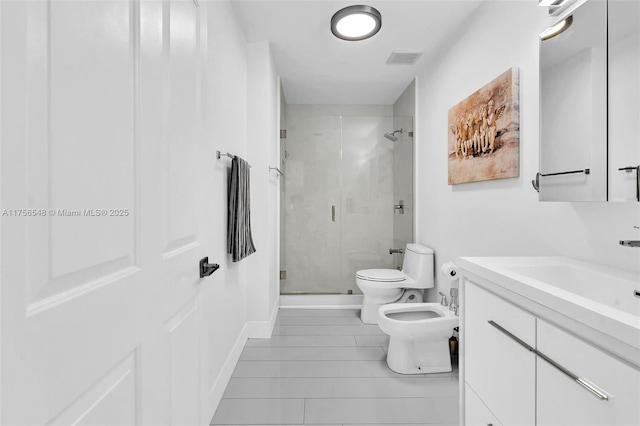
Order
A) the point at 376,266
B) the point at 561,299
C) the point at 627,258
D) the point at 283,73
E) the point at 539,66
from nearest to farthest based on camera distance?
the point at 561,299
the point at 627,258
the point at 539,66
the point at 283,73
the point at 376,266

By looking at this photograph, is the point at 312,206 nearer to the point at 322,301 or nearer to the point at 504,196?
the point at 322,301

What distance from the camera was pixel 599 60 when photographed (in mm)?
1197

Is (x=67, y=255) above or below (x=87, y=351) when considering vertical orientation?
above

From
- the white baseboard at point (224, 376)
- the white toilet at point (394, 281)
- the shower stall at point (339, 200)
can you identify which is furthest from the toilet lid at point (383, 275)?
the white baseboard at point (224, 376)

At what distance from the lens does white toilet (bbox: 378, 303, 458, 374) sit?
2.09 m

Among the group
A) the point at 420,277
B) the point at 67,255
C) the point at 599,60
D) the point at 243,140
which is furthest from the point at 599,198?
the point at 243,140

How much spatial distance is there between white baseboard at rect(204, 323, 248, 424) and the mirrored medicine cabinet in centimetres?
189

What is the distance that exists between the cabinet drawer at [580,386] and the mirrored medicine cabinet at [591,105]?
64 centimetres

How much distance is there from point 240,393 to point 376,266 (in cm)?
206

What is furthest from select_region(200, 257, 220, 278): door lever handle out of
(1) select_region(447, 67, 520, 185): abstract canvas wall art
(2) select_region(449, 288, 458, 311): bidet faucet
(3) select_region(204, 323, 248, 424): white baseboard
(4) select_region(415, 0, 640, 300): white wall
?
(2) select_region(449, 288, 458, 311): bidet faucet

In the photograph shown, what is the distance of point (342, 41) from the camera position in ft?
8.56

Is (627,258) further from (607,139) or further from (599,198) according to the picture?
(607,139)

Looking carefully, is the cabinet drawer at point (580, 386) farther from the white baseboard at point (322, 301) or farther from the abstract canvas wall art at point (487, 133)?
the white baseboard at point (322, 301)

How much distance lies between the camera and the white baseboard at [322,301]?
3.55 metres
